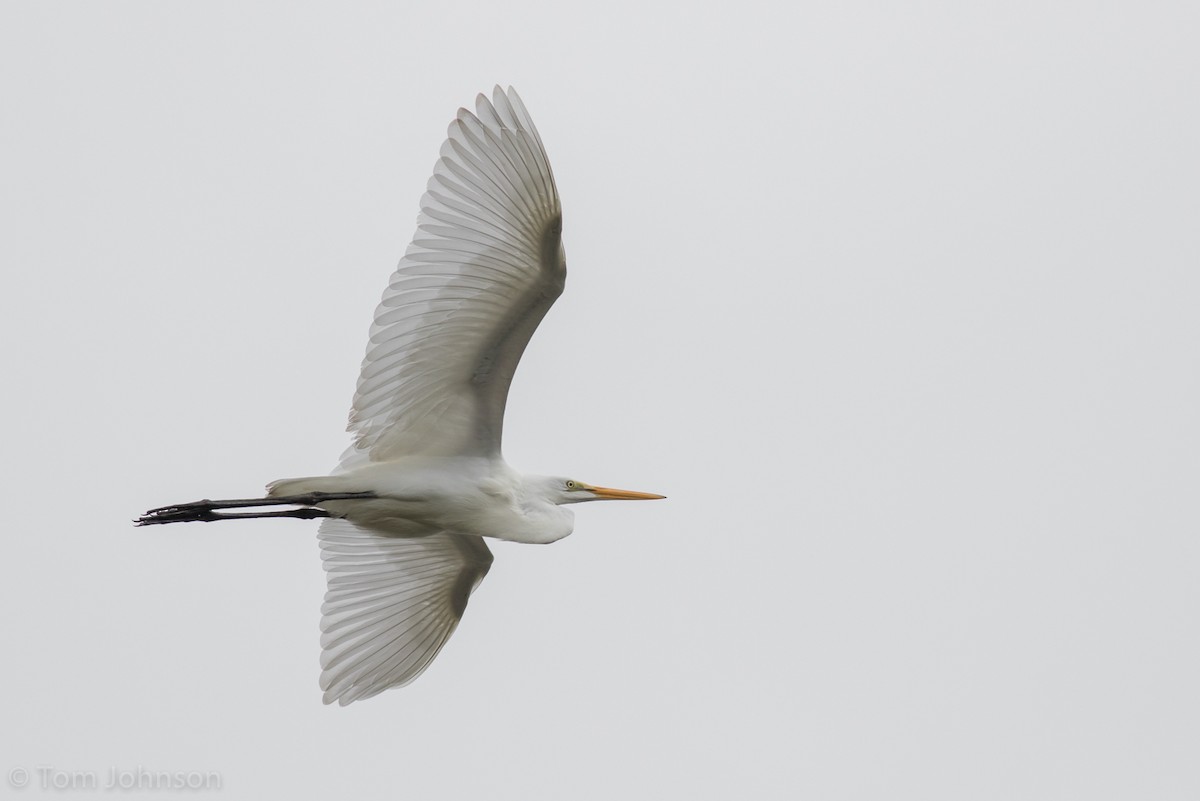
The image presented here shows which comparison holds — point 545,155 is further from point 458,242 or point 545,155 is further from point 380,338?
point 380,338

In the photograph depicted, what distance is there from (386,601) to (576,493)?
4.97 ft

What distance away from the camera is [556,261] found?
9.02 metres

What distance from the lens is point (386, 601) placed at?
1095 centimetres

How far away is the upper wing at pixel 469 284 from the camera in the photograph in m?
8.77

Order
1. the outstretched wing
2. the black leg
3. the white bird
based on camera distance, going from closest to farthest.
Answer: the white bird, the black leg, the outstretched wing

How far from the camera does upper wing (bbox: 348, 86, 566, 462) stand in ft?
28.8

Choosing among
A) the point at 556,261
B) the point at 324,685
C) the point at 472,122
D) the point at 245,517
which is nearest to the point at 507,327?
Result: the point at 556,261

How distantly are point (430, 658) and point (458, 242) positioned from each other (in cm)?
327

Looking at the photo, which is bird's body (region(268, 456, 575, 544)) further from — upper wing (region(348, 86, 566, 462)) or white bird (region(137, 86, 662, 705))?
upper wing (region(348, 86, 566, 462))

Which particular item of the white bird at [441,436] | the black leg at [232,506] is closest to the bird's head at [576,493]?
the white bird at [441,436]

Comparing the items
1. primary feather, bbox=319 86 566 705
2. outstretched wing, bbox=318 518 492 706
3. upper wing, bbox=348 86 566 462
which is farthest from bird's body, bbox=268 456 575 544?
outstretched wing, bbox=318 518 492 706

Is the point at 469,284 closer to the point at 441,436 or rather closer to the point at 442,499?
the point at 441,436

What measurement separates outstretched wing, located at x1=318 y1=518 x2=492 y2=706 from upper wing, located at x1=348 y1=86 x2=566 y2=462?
1318mm

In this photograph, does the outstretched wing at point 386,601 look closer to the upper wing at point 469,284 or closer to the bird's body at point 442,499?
the bird's body at point 442,499
